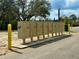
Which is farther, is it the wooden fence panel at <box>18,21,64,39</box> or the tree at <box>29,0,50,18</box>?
the tree at <box>29,0,50,18</box>

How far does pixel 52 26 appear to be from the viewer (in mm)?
24875

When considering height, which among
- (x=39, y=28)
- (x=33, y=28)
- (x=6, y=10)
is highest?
(x=6, y=10)

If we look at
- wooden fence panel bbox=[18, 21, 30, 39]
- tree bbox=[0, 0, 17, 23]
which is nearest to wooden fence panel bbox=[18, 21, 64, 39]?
wooden fence panel bbox=[18, 21, 30, 39]

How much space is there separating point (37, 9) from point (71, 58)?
150ft

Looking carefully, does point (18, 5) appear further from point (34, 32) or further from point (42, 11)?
point (34, 32)

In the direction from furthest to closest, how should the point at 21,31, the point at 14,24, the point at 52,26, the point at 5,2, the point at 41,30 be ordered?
1. the point at 5,2
2. the point at 14,24
3. the point at 52,26
4. the point at 41,30
5. the point at 21,31

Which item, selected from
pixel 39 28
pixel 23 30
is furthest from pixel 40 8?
pixel 23 30

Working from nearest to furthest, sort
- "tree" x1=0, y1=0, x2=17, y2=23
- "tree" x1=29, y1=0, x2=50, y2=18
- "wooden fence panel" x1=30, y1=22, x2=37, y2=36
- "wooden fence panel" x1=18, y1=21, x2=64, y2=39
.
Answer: "wooden fence panel" x1=18, y1=21, x2=64, y2=39
"wooden fence panel" x1=30, y1=22, x2=37, y2=36
"tree" x1=0, y1=0, x2=17, y2=23
"tree" x1=29, y1=0, x2=50, y2=18

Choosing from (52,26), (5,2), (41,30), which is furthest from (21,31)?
(5,2)

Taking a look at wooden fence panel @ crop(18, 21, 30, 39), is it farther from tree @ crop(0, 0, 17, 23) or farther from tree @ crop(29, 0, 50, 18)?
tree @ crop(29, 0, 50, 18)

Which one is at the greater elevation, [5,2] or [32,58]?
[5,2]

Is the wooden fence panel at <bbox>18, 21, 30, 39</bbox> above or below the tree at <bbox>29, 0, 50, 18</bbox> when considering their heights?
below

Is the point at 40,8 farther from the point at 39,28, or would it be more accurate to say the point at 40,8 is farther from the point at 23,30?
the point at 23,30

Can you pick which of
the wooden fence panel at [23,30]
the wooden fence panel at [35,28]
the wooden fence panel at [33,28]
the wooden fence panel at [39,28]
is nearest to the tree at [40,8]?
the wooden fence panel at [35,28]
